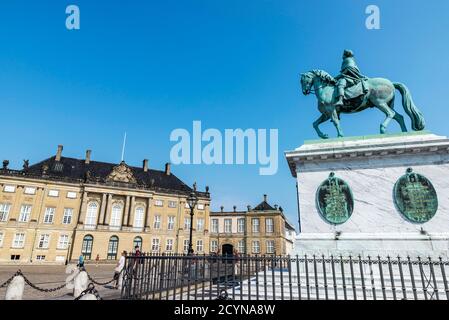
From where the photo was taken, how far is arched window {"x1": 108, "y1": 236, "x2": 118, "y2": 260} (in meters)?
40.0

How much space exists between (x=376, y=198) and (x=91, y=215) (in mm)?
42025

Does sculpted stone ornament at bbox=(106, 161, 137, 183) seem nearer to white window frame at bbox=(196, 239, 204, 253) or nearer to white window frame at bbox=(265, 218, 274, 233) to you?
white window frame at bbox=(196, 239, 204, 253)

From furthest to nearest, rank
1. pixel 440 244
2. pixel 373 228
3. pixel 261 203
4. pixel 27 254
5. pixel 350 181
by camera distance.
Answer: pixel 261 203 < pixel 27 254 < pixel 350 181 < pixel 373 228 < pixel 440 244

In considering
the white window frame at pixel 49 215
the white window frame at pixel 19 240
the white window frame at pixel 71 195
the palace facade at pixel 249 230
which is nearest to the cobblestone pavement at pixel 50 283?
the white window frame at pixel 19 240

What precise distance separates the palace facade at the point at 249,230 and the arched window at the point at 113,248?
18.6 metres

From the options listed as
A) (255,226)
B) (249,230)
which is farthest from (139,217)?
(255,226)

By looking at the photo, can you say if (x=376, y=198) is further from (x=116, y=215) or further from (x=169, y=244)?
(x=169, y=244)

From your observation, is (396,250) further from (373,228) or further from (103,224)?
(103,224)

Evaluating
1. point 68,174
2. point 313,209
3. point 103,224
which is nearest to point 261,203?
point 103,224

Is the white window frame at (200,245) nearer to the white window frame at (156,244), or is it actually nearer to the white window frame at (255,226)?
the white window frame at (156,244)

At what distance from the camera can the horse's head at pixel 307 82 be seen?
35.1 ft

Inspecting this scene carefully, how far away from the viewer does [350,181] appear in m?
8.78

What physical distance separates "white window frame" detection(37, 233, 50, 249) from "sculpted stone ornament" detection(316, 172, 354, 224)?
41.2 meters
